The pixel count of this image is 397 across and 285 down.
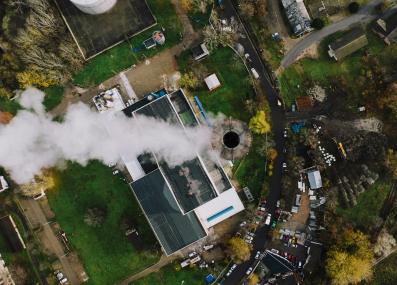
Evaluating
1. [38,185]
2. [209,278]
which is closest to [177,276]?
[209,278]

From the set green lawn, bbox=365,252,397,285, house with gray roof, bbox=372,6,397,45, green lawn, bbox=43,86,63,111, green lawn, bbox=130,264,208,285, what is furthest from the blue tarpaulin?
house with gray roof, bbox=372,6,397,45

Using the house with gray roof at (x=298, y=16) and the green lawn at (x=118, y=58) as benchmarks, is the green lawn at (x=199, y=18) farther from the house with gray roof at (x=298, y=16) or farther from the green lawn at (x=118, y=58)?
the house with gray roof at (x=298, y=16)

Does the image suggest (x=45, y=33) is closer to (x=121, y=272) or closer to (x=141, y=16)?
(x=141, y=16)

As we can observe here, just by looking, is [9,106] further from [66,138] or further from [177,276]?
[177,276]

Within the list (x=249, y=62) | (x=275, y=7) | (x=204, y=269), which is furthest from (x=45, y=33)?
(x=204, y=269)

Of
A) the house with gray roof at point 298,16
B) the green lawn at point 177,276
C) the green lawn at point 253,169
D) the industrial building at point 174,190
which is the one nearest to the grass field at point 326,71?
the house with gray roof at point 298,16

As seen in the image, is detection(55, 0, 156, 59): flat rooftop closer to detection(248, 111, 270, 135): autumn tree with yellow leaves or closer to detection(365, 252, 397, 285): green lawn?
detection(248, 111, 270, 135): autumn tree with yellow leaves
